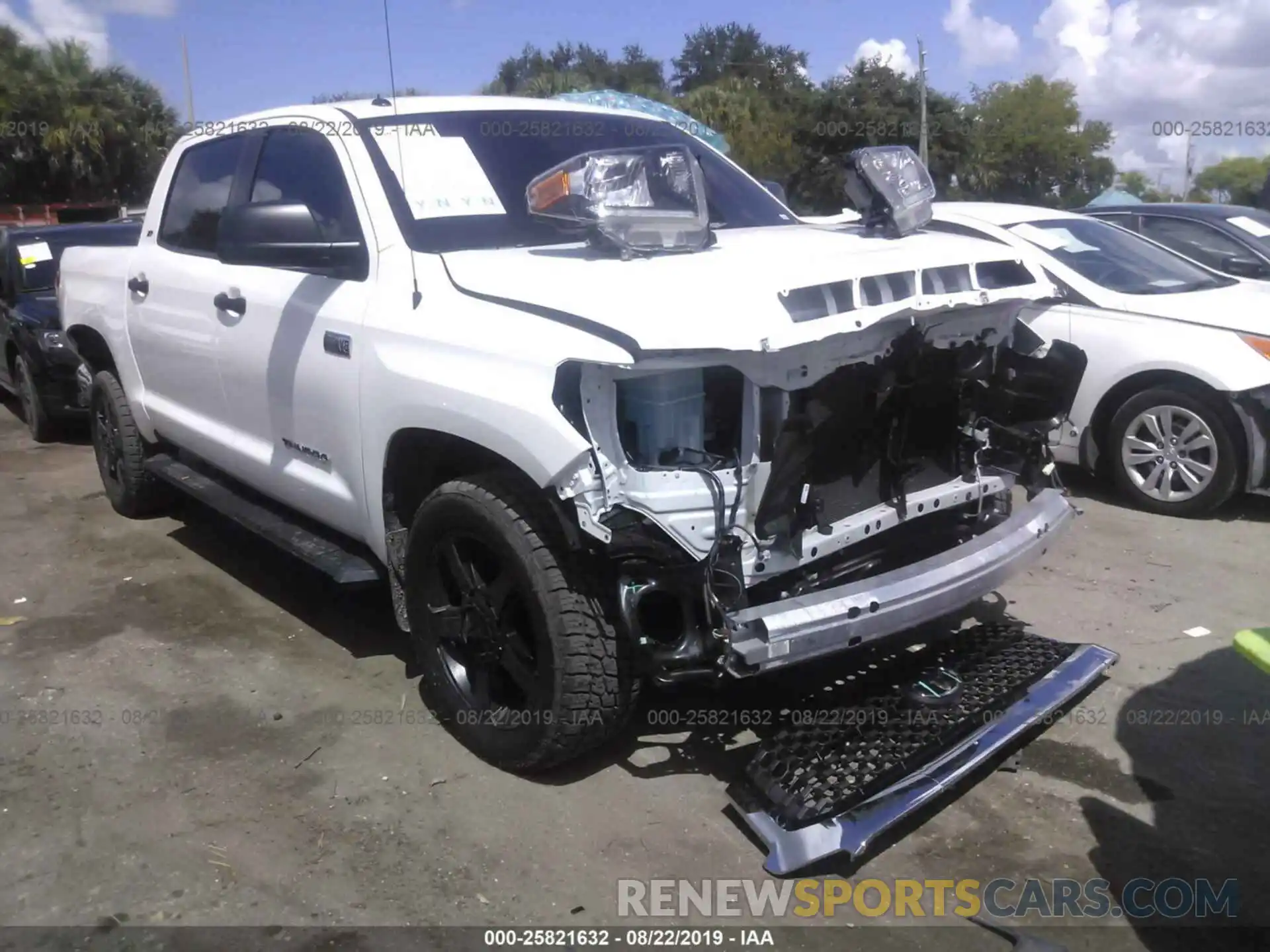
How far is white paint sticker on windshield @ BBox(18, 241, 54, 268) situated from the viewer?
8.84 meters

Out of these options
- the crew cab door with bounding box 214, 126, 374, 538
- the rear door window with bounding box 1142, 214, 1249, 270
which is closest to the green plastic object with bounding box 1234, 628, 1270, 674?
the crew cab door with bounding box 214, 126, 374, 538

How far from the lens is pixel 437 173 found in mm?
3883

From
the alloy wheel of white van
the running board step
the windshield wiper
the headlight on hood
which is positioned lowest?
the alloy wheel of white van

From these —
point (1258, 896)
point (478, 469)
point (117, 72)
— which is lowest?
point (1258, 896)

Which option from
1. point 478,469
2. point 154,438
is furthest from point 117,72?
point 478,469

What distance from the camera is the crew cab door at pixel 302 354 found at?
148 inches

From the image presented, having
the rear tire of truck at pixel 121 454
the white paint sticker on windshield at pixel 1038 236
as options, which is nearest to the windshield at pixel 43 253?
the rear tire of truck at pixel 121 454

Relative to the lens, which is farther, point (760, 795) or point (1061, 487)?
point (1061, 487)

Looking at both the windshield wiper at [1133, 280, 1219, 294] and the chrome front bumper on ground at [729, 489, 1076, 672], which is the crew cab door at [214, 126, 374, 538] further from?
the windshield wiper at [1133, 280, 1219, 294]

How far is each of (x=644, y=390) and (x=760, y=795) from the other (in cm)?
122

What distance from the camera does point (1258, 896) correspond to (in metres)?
2.90

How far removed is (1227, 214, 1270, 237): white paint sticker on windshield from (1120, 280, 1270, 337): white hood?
11.6 ft

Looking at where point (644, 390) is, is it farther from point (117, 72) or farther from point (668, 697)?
point (117, 72)

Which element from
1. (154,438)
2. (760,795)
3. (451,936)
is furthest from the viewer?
(154,438)
